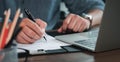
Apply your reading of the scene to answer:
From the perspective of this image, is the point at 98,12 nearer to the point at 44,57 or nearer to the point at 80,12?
the point at 80,12

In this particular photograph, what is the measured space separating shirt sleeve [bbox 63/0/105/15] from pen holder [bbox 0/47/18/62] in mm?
1104

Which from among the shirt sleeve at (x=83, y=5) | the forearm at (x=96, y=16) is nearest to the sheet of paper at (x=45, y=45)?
the forearm at (x=96, y=16)

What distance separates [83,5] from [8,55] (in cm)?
117

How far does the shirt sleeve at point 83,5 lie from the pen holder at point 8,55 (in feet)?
3.62

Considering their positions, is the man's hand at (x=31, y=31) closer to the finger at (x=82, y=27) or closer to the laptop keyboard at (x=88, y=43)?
the laptop keyboard at (x=88, y=43)

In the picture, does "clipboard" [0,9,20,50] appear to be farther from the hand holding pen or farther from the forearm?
the forearm

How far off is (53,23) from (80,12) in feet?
0.69

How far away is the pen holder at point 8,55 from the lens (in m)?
0.67

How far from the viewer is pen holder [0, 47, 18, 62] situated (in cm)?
67

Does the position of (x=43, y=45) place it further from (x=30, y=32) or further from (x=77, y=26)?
(x=77, y=26)

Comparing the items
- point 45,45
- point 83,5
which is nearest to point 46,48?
point 45,45

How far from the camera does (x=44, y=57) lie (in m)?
0.93

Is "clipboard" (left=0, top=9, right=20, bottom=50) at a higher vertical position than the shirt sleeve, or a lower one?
lower

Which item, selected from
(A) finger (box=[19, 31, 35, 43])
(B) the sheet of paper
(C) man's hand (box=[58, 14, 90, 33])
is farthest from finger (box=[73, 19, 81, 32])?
(A) finger (box=[19, 31, 35, 43])
